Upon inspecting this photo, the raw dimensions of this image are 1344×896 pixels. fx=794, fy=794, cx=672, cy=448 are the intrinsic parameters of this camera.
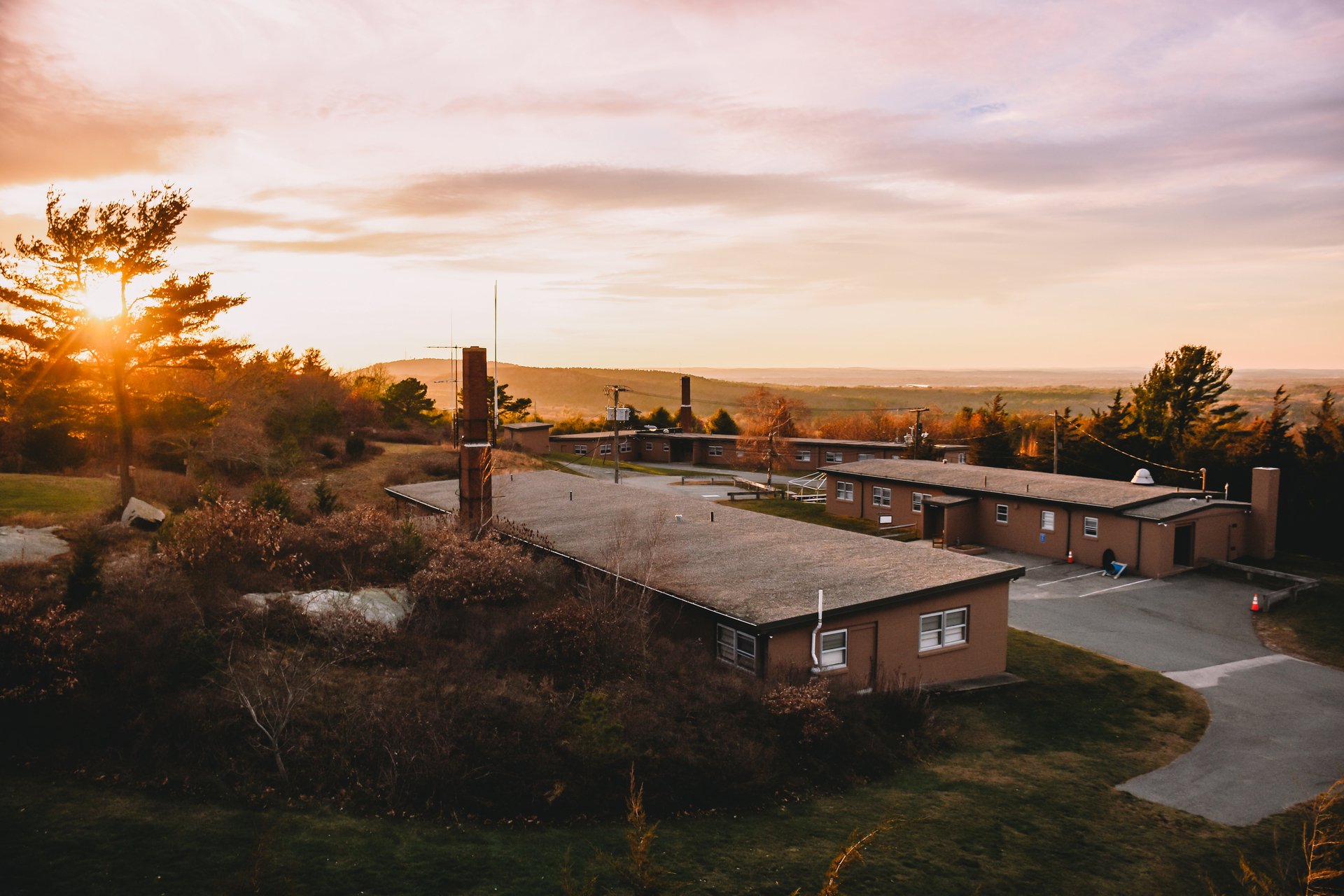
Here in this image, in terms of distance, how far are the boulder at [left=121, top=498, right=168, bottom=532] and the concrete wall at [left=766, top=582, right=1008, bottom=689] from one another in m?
19.3

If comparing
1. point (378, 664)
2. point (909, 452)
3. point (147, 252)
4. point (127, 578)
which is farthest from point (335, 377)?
point (378, 664)

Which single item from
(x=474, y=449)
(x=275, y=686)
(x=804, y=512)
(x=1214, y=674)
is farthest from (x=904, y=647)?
(x=804, y=512)

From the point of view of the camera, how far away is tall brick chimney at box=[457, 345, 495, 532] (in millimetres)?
24312

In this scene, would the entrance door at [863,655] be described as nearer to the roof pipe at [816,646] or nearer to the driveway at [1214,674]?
the roof pipe at [816,646]

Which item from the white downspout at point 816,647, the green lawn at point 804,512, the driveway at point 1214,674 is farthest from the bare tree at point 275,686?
the green lawn at point 804,512

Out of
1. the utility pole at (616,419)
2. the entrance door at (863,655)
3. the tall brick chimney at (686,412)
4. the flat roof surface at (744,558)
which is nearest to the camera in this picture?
the entrance door at (863,655)

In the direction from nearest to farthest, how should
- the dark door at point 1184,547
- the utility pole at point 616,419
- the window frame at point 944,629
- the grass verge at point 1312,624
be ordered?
the window frame at point 944,629, the grass verge at point 1312,624, the dark door at point 1184,547, the utility pole at point 616,419

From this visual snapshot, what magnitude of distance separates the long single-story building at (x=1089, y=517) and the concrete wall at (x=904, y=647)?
1435cm

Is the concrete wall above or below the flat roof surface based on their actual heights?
below

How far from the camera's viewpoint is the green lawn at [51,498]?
2391 centimetres

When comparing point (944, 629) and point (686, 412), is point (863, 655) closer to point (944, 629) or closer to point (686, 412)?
point (944, 629)

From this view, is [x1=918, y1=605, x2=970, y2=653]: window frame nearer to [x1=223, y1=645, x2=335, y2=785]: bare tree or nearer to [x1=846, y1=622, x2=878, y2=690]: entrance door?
[x1=846, y1=622, x2=878, y2=690]: entrance door

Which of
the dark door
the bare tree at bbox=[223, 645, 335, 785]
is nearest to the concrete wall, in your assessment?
the bare tree at bbox=[223, 645, 335, 785]

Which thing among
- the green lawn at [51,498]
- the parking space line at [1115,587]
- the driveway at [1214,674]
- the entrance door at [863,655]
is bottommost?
the driveway at [1214,674]
